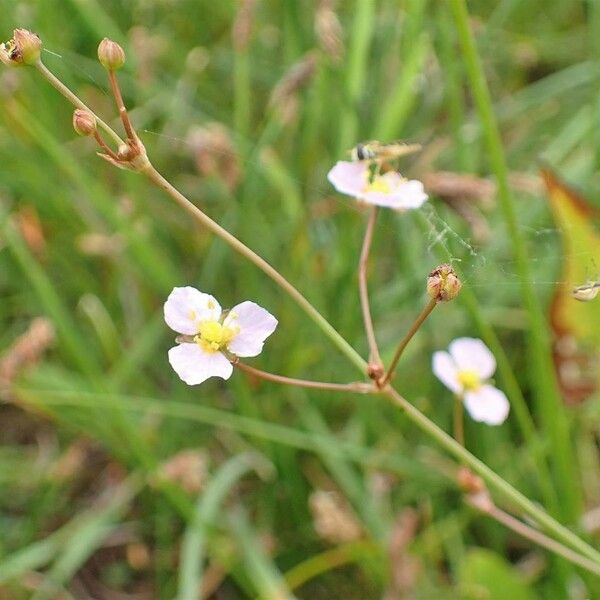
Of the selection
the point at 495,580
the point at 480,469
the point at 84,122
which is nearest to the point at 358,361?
the point at 480,469

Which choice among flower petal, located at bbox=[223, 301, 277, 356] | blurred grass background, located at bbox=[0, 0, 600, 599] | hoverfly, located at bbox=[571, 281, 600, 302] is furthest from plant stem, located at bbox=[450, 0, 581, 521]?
flower petal, located at bbox=[223, 301, 277, 356]

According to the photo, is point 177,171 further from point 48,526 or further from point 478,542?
point 478,542

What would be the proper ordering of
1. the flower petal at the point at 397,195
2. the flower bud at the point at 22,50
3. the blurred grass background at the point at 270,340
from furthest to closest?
the blurred grass background at the point at 270,340, the flower petal at the point at 397,195, the flower bud at the point at 22,50

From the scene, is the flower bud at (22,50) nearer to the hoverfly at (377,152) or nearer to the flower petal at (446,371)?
the hoverfly at (377,152)

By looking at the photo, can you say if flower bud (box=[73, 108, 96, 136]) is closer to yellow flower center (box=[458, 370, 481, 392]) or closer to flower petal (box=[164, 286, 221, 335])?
flower petal (box=[164, 286, 221, 335])

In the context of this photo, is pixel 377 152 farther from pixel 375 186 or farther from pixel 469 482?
pixel 469 482

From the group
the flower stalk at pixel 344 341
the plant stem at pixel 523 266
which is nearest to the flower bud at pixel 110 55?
the flower stalk at pixel 344 341

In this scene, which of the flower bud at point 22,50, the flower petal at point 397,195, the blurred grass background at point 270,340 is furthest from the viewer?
the blurred grass background at point 270,340
